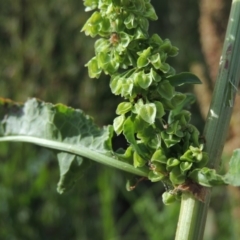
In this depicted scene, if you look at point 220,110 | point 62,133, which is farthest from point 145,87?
point 62,133

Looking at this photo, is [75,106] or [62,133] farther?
[75,106]

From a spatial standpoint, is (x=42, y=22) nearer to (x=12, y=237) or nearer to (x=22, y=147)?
(x=22, y=147)

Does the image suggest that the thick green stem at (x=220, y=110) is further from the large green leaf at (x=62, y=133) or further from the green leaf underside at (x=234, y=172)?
the large green leaf at (x=62, y=133)

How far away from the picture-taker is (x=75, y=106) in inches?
119

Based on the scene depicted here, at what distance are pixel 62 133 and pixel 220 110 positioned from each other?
0.92 feet

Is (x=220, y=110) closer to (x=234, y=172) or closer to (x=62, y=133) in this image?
(x=234, y=172)

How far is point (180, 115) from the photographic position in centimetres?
64

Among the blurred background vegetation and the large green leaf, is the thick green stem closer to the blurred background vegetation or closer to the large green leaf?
the large green leaf

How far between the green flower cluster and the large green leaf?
0.11m

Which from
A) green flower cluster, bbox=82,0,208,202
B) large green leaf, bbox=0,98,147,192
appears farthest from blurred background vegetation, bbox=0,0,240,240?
green flower cluster, bbox=82,0,208,202

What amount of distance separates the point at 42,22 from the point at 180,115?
237 cm

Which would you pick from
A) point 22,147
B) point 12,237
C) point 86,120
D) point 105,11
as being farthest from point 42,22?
point 105,11

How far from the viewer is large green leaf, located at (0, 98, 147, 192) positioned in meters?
0.77

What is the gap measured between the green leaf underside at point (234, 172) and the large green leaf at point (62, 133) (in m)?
0.18
